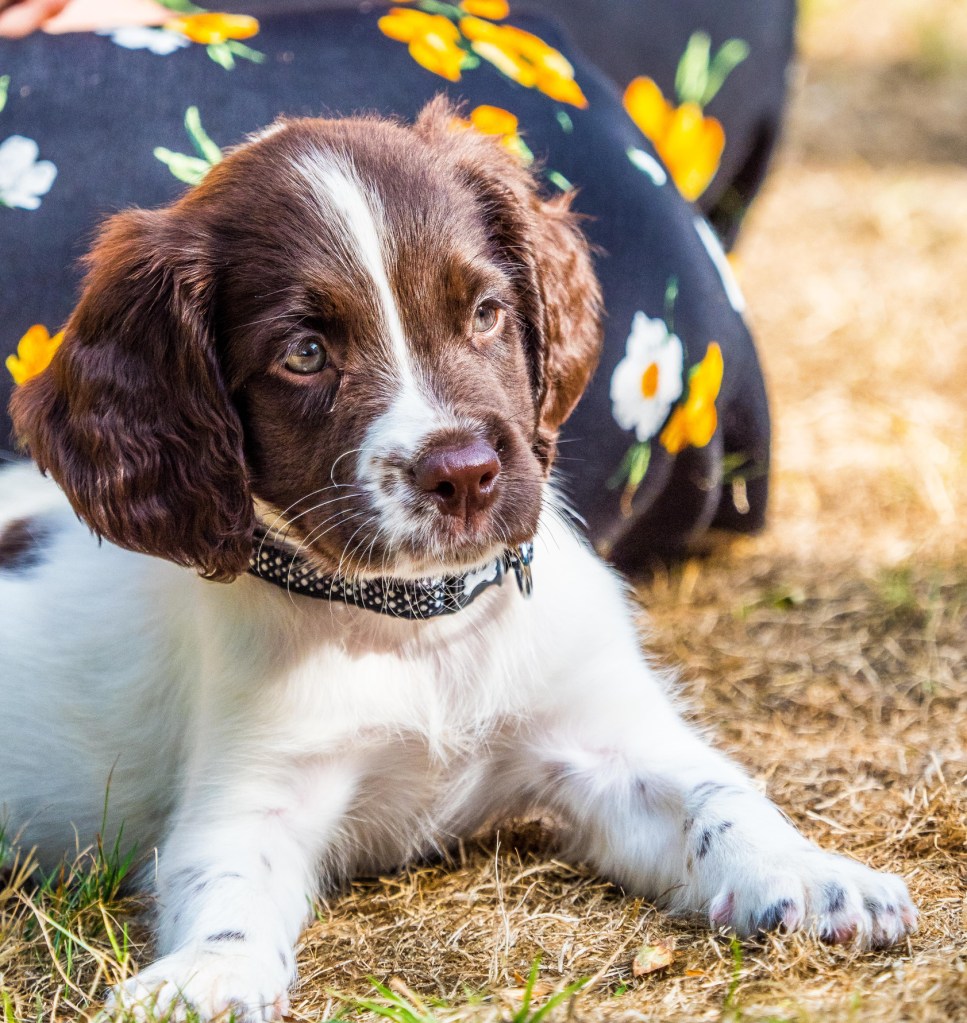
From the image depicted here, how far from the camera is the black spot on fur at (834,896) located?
2.56m

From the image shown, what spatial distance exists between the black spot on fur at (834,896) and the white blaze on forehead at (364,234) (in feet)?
3.96

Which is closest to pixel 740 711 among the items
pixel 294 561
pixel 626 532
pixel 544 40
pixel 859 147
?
Answer: pixel 626 532

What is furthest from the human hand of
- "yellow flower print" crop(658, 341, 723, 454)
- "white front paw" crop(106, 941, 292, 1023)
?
"white front paw" crop(106, 941, 292, 1023)

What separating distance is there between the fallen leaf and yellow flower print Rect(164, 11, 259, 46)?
103 inches

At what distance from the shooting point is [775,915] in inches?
102

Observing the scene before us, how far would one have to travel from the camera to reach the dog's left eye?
2838mm

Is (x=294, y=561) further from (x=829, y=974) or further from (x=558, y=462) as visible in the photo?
(x=829, y=974)

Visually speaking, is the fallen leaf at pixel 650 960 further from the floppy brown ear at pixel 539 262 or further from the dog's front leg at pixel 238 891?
the floppy brown ear at pixel 539 262

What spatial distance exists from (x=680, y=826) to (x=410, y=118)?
1.95m

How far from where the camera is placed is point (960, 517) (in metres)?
4.68

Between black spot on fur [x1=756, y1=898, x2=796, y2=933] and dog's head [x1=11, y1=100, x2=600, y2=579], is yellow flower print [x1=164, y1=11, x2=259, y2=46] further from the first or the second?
black spot on fur [x1=756, y1=898, x2=796, y2=933]

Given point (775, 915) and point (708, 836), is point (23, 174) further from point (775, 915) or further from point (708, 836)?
point (775, 915)

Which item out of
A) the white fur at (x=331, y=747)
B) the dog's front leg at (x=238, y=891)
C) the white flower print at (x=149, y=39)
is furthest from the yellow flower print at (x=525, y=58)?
the dog's front leg at (x=238, y=891)

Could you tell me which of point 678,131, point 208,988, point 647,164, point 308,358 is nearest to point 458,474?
point 308,358
